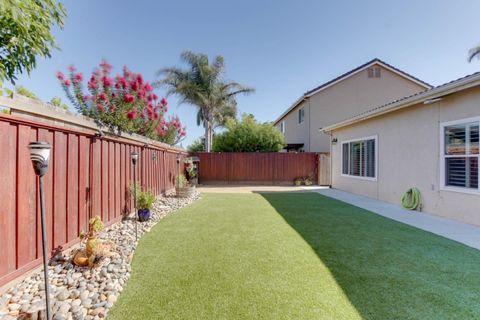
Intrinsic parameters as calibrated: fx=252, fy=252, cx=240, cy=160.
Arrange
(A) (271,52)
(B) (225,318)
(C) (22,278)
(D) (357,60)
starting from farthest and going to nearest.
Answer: (D) (357,60) < (A) (271,52) < (C) (22,278) < (B) (225,318)

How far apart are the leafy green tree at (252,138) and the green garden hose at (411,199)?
895cm

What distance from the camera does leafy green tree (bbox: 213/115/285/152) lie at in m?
15.5

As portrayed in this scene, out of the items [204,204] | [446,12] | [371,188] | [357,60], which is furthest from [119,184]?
[357,60]

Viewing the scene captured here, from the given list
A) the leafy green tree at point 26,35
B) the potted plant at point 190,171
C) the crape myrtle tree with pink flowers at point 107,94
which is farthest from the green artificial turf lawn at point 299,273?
the potted plant at point 190,171

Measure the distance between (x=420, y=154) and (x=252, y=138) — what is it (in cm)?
963

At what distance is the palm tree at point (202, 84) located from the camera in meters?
18.1

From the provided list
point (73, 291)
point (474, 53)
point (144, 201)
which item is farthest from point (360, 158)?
point (474, 53)

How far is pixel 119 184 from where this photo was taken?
17.6 ft

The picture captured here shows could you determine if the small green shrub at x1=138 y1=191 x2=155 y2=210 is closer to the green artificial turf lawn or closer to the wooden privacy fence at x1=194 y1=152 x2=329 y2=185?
the green artificial turf lawn

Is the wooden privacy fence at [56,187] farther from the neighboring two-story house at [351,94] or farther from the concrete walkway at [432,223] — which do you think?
the neighboring two-story house at [351,94]

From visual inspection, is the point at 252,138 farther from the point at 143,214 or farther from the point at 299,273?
the point at 299,273

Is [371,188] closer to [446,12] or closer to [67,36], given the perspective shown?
[446,12]

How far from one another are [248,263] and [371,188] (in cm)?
741

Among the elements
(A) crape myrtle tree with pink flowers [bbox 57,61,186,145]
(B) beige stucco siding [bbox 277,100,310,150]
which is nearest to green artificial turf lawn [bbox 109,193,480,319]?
(A) crape myrtle tree with pink flowers [bbox 57,61,186,145]
